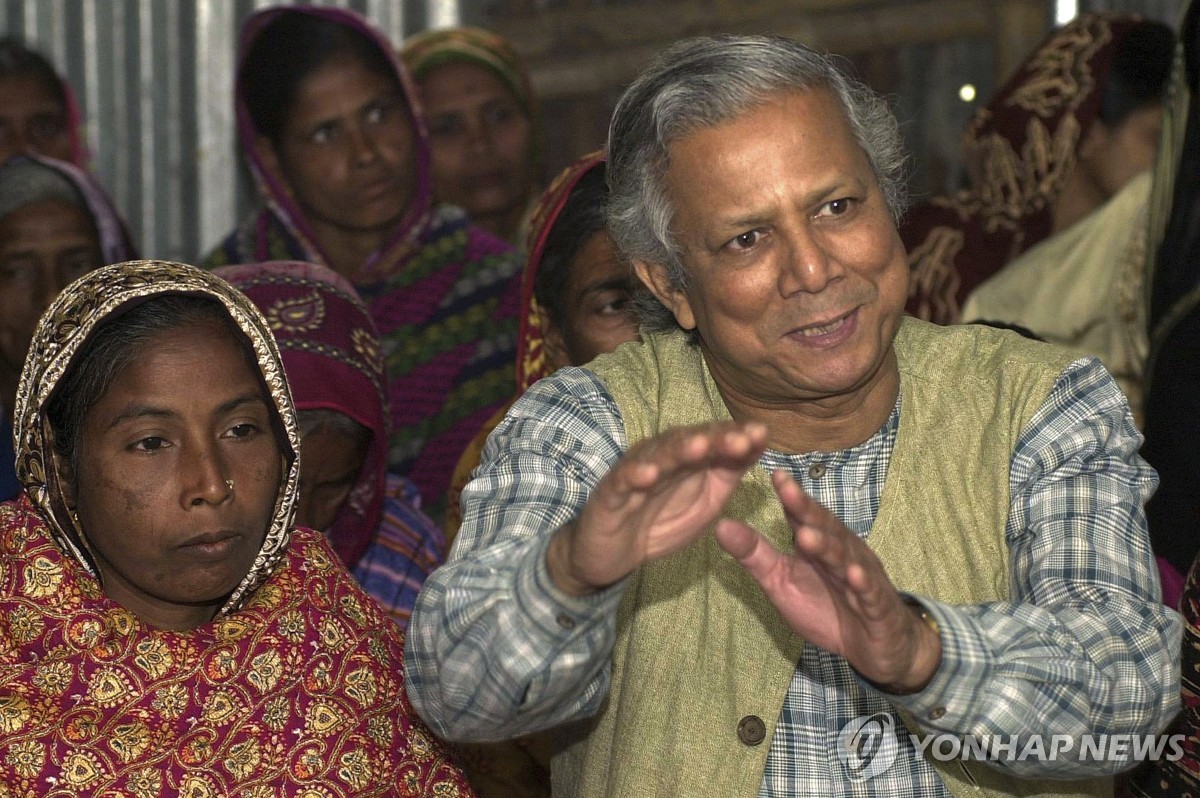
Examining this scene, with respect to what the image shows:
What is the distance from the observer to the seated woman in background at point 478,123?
601 cm

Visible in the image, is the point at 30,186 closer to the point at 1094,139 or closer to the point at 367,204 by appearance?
the point at 367,204

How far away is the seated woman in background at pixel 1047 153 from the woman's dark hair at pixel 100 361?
9.57 ft

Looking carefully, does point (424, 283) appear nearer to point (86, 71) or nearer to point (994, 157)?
point (994, 157)

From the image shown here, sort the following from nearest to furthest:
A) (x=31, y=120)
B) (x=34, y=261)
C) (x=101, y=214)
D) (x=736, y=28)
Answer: (x=34, y=261)
(x=101, y=214)
(x=31, y=120)
(x=736, y=28)

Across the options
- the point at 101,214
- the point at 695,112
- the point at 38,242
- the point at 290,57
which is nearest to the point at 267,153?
the point at 290,57

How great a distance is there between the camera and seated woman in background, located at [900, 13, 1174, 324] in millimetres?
5164

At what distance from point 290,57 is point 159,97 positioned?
183 centimetres

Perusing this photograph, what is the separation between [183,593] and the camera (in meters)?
2.62

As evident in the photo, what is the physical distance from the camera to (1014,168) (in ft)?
17.6

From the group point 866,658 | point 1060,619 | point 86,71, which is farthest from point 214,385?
point 86,71

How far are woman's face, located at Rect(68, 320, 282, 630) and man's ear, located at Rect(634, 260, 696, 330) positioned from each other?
714 millimetres

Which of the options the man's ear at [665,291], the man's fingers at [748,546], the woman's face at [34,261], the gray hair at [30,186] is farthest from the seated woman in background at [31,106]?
the man's fingers at [748,546]

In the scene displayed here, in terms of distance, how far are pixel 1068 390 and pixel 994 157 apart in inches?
125

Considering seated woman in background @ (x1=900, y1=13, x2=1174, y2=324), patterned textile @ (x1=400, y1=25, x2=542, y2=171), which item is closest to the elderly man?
seated woman in background @ (x1=900, y1=13, x2=1174, y2=324)
